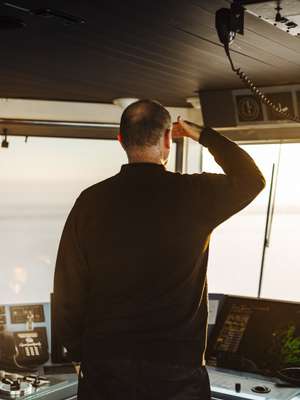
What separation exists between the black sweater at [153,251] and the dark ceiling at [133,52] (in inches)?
25.7

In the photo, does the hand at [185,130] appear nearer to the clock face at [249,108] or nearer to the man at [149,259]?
the man at [149,259]

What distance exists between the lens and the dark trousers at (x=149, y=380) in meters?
2.04

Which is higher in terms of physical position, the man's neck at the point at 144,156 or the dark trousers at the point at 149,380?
the man's neck at the point at 144,156

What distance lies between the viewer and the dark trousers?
6.69 feet

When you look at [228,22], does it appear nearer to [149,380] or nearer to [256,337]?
[149,380]

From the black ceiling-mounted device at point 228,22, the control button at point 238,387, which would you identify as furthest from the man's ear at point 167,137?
the control button at point 238,387

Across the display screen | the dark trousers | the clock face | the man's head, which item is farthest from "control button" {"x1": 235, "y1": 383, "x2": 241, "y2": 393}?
the clock face

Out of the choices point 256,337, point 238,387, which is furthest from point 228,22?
point 256,337

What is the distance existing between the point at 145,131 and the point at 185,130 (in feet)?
1.06

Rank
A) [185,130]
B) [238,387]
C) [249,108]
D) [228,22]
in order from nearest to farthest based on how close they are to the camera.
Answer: [228,22] → [185,130] → [238,387] → [249,108]

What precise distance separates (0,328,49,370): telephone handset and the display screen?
0.87m

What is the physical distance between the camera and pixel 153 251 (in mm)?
1999

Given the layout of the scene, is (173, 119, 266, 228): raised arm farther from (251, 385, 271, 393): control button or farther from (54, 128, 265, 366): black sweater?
(251, 385, 271, 393): control button

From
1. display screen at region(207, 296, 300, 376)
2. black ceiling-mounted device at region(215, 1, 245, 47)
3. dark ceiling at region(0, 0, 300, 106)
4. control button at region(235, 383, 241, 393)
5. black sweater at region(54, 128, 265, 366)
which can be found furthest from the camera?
display screen at region(207, 296, 300, 376)
